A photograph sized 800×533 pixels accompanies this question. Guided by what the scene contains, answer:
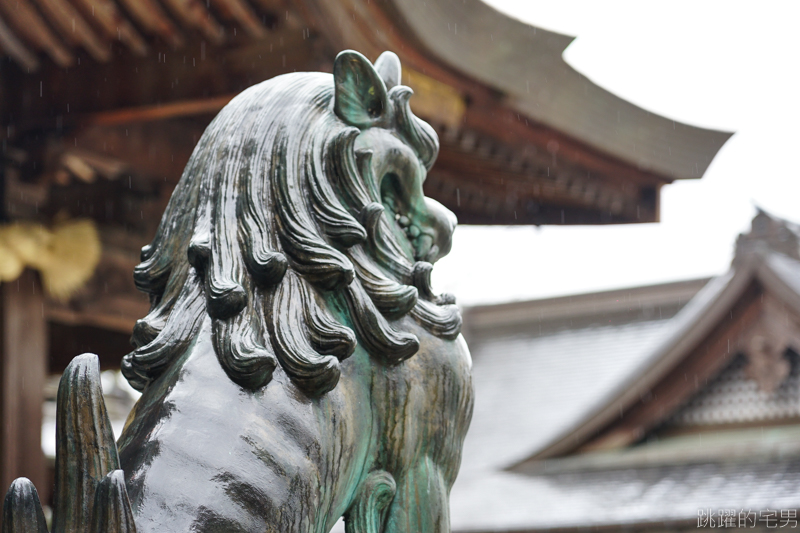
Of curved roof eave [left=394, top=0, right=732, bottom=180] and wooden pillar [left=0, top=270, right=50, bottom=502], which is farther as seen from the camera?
wooden pillar [left=0, top=270, right=50, bottom=502]

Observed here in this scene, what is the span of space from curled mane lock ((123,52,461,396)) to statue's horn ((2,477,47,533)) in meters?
0.22

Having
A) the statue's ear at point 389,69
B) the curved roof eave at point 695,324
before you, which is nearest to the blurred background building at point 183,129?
the statue's ear at point 389,69

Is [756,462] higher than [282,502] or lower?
higher

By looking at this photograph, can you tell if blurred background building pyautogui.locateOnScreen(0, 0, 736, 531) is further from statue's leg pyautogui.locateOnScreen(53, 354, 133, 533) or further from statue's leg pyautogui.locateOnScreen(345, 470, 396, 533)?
statue's leg pyautogui.locateOnScreen(53, 354, 133, 533)

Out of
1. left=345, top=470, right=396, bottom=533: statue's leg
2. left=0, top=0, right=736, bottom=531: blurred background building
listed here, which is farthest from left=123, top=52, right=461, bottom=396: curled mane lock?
left=0, top=0, right=736, bottom=531: blurred background building

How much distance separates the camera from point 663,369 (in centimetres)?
847

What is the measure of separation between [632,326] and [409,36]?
32.3 ft

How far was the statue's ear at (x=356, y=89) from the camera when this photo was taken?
106cm

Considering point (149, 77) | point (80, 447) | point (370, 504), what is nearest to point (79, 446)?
point (80, 447)

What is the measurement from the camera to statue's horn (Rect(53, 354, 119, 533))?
75 centimetres

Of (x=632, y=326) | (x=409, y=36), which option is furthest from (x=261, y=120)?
(x=632, y=326)

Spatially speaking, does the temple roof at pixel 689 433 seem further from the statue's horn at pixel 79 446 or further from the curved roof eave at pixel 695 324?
the statue's horn at pixel 79 446

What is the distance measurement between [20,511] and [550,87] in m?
3.08

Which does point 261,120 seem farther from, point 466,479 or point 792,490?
point 466,479
